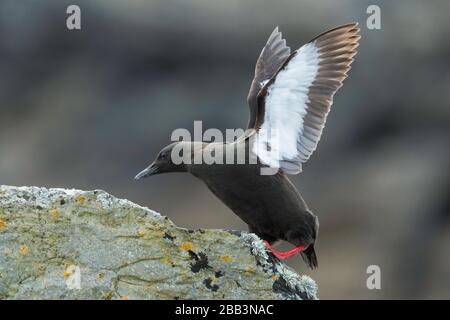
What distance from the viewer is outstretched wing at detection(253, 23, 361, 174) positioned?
7727 mm

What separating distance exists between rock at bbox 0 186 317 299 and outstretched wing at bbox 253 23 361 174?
1069mm

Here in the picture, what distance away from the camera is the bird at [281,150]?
24.6ft

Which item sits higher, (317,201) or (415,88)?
(415,88)

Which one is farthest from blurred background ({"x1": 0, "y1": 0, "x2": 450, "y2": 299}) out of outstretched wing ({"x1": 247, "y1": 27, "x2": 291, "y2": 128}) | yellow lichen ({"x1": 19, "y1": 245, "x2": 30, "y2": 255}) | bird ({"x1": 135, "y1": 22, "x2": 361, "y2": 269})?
yellow lichen ({"x1": 19, "y1": 245, "x2": 30, "y2": 255})

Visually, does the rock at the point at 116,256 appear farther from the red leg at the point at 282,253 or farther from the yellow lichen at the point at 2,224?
the red leg at the point at 282,253

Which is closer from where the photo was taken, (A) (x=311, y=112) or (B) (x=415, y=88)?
(A) (x=311, y=112)

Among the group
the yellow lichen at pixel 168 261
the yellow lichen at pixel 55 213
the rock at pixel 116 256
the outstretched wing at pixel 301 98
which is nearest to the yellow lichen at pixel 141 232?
the rock at pixel 116 256

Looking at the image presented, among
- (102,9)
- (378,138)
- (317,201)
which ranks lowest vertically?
(317,201)

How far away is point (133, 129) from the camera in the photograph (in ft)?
59.1

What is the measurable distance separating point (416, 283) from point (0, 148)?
8340 millimetres

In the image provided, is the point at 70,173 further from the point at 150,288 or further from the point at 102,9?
A: the point at 150,288

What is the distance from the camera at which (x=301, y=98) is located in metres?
7.94

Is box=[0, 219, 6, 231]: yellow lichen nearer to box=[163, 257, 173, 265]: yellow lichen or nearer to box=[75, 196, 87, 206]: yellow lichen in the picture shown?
box=[75, 196, 87, 206]: yellow lichen

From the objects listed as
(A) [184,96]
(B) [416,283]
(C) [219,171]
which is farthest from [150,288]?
(A) [184,96]
